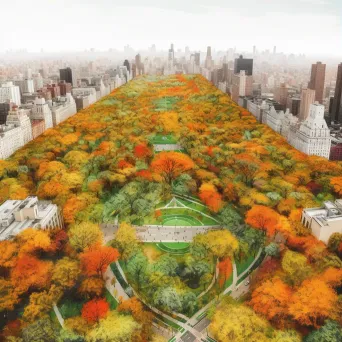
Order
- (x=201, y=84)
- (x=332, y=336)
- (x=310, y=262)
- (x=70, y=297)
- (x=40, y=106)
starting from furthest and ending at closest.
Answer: (x=201, y=84), (x=40, y=106), (x=310, y=262), (x=70, y=297), (x=332, y=336)

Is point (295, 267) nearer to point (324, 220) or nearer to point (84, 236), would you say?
point (324, 220)

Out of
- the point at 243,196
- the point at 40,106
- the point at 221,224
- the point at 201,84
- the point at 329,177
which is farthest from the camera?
the point at 201,84

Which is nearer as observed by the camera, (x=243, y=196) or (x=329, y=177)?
(x=243, y=196)

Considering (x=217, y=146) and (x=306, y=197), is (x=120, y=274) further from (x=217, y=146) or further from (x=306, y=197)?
(x=217, y=146)

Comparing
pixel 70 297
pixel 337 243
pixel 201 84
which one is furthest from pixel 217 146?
pixel 201 84

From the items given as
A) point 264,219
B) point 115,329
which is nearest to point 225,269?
point 264,219

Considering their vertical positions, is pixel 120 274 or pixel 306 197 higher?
pixel 306 197

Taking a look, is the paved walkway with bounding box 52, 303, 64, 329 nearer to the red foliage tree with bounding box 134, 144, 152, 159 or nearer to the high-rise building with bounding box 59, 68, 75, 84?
the red foliage tree with bounding box 134, 144, 152, 159
